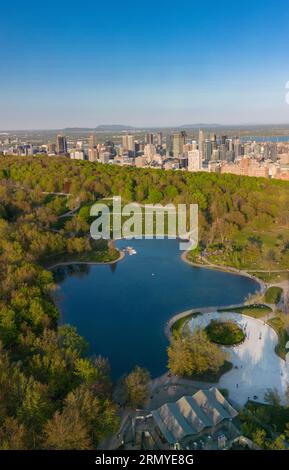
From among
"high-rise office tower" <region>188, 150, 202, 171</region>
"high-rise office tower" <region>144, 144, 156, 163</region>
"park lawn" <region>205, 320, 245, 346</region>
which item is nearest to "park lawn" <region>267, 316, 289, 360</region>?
"park lawn" <region>205, 320, 245, 346</region>

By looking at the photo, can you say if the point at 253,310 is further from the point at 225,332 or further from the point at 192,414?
the point at 192,414

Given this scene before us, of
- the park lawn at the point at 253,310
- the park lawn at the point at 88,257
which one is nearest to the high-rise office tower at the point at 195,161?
the park lawn at the point at 88,257

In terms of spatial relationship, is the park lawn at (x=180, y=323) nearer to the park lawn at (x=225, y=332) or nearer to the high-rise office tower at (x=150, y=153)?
the park lawn at (x=225, y=332)

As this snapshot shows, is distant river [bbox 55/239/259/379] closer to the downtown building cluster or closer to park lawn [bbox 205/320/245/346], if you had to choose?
park lawn [bbox 205/320/245/346]

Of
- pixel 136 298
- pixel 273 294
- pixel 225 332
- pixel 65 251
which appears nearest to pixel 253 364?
pixel 225 332
